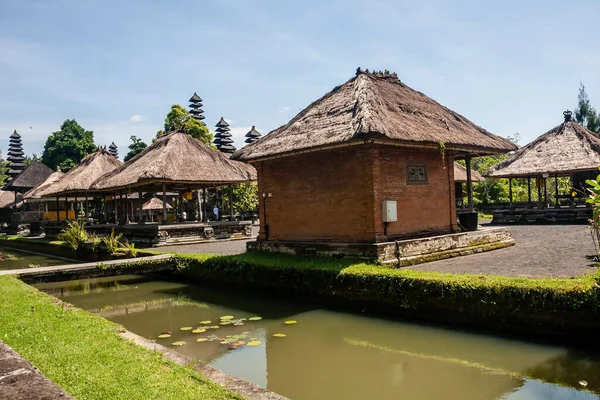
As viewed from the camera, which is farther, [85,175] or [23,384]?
[85,175]

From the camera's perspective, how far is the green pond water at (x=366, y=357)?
5340 millimetres

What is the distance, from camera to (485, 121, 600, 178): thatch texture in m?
20.7

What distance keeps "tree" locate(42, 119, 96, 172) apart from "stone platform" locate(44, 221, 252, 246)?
3398 centimetres

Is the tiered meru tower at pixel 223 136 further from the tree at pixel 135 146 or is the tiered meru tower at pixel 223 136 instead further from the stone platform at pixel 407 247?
the stone platform at pixel 407 247

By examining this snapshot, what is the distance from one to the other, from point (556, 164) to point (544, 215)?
2543 mm

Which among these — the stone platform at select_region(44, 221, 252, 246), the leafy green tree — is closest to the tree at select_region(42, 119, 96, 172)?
the leafy green tree

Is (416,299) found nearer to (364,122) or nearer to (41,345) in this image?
(364,122)

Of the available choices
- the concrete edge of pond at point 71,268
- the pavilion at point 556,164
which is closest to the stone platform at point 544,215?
the pavilion at point 556,164

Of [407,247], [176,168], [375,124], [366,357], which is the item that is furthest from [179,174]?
[366,357]

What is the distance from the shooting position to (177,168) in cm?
1908

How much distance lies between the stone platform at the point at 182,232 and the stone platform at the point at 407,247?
6.49 metres

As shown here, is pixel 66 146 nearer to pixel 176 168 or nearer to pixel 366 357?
pixel 176 168

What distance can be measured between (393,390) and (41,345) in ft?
13.6

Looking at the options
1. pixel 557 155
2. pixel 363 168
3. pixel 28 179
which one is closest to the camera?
pixel 363 168
